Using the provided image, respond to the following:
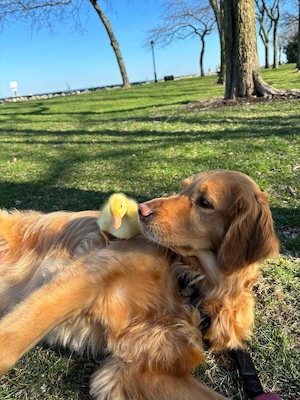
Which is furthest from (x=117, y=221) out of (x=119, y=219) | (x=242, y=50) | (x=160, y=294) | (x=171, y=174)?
(x=242, y=50)

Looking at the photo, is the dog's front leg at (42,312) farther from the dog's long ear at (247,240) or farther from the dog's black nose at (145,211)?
the dog's long ear at (247,240)

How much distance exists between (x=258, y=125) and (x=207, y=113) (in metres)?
2.22

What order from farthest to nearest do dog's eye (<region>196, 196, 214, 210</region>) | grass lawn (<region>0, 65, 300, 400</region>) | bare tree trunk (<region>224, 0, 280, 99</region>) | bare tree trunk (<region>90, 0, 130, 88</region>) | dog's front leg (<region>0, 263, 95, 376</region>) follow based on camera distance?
1. bare tree trunk (<region>90, 0, 130, 88</region>)
2. bare tree trunk (<region>224, 0, 280, 99</region>)
3. dog's eye (<region>196, 196, 214, 210</region>)
4. grass lawn (<region>0, 65, 300, 400</region>)
5. dog's front leg (<region>0, 263, 95, 376</region>)

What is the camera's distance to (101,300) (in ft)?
6.48

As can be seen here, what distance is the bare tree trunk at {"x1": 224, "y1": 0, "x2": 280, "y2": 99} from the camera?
9.59 meters

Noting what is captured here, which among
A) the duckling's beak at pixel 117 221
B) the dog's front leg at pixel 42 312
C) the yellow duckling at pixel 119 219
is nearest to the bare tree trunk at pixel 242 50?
the yellow duckling at pixel 119 219

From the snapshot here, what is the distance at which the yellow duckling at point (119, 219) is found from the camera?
7.02 feet

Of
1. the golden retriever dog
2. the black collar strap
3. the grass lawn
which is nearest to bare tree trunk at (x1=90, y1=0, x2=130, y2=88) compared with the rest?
the grass lawn

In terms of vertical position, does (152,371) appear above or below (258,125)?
below

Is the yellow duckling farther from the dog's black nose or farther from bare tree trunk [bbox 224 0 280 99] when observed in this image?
bare tree trunk [bbox 224 0 280 99]

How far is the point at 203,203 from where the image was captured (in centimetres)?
223

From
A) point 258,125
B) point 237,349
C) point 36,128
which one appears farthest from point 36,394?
point 36,128

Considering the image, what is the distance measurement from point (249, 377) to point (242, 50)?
932 cm

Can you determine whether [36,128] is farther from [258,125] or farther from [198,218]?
[198,218]
